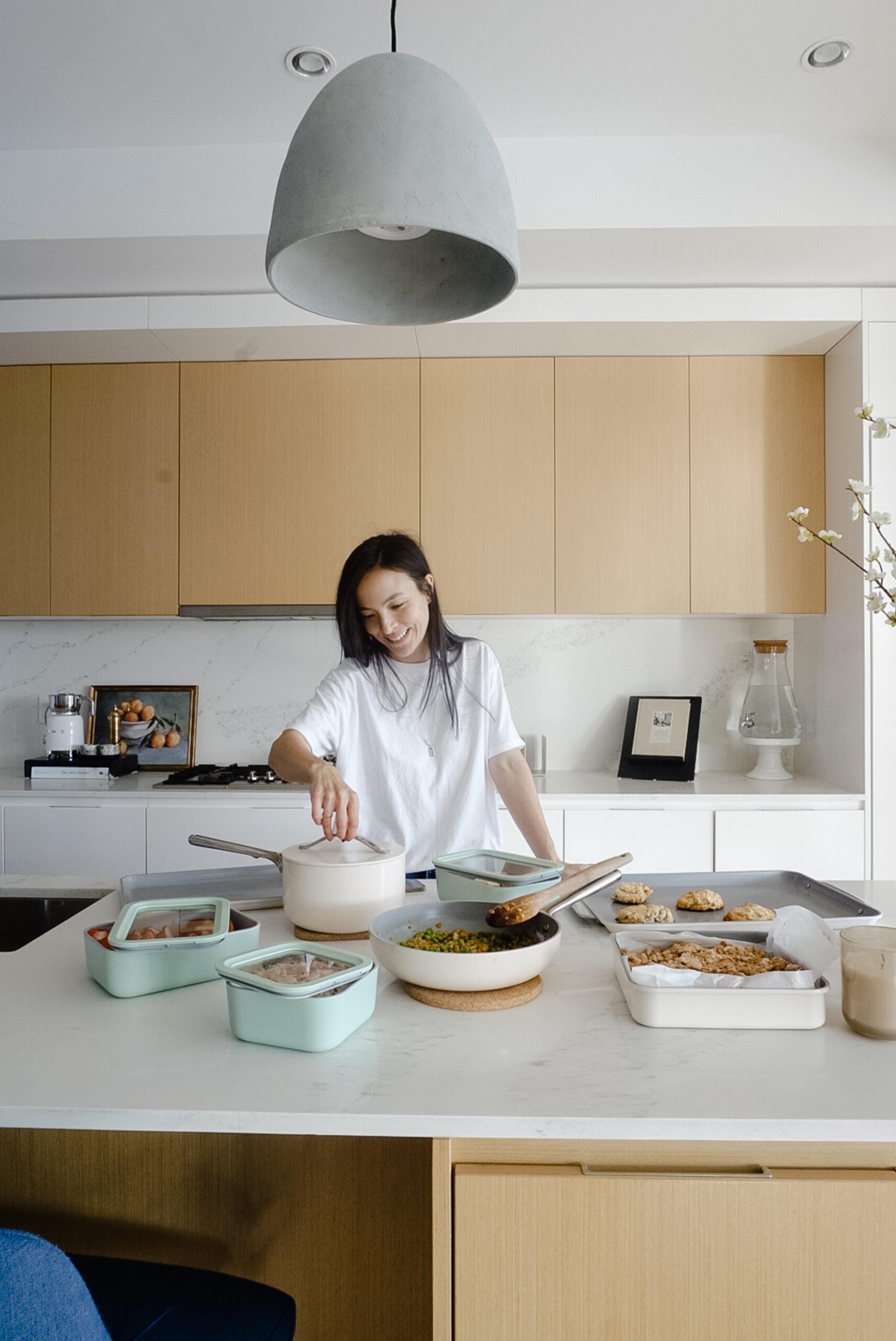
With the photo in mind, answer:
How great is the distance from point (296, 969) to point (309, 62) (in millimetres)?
2273

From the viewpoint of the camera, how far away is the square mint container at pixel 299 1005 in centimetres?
98

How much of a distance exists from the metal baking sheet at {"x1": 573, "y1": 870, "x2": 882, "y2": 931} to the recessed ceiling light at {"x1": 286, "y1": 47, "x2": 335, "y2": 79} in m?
2.13

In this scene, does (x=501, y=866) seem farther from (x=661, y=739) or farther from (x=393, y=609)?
(x=661, y=739)

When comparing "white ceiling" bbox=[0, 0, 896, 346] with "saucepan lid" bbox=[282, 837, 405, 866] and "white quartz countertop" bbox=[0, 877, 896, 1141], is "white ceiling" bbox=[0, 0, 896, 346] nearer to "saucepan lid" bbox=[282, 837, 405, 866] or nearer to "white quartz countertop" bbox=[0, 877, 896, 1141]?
"saucepan lid" bbox=[282, 837, 405, 866]

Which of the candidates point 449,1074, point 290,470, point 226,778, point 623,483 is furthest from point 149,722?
point 449,1074

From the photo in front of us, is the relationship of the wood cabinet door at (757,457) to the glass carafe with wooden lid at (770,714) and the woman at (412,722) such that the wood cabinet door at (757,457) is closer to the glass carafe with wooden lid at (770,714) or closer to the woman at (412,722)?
the glass carafe with wooden lid at (770,714)

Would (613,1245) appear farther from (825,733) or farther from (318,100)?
(825,733)

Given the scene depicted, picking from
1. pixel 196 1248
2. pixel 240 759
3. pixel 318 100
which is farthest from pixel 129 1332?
pixel 240 759

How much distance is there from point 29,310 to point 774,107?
245cm

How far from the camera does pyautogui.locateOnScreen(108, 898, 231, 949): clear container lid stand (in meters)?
1.16

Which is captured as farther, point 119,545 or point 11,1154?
point 119,545

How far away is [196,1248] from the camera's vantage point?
132 centimetres

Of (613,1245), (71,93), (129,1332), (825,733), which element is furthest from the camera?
(825,733)

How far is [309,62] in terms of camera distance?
2281 mm
